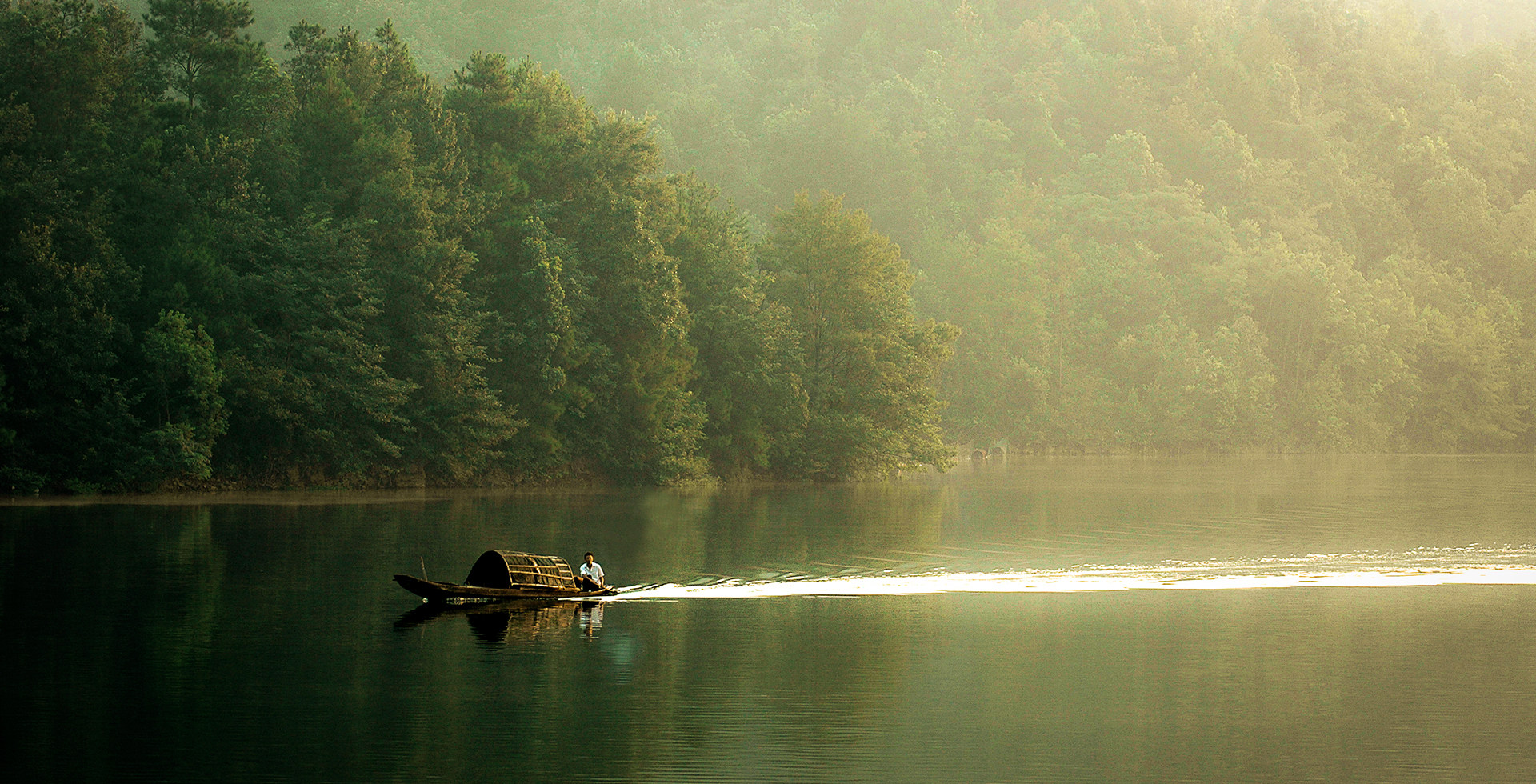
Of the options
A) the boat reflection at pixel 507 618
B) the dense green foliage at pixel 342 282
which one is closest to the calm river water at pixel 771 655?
the boat reflection at pixel 507 618

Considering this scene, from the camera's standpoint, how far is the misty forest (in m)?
59.4

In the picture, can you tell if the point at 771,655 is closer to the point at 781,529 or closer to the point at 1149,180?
the point at 781,529

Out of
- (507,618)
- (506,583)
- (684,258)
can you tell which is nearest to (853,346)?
(684,258)

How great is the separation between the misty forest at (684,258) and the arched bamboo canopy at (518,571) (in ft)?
98.5

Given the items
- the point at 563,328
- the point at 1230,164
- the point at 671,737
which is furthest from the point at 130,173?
the point at 1230,164

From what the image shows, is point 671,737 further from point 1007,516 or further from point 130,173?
point 130,173

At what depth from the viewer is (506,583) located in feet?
98.2

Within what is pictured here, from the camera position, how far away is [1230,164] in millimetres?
175125

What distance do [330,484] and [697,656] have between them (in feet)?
140

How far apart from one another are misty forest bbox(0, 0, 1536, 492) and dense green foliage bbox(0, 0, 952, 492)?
7.3 inches

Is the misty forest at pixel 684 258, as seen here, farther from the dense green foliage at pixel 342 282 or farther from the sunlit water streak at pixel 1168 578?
the sunlit water streak at pixel 1168 578

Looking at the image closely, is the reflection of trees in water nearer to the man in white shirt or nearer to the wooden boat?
the man in white shirt

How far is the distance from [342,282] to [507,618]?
35.7m

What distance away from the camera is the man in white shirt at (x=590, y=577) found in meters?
31.6
